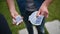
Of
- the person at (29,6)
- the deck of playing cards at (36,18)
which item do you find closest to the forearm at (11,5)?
the person at (29,6)

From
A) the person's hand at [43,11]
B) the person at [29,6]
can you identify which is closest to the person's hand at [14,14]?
the person at [29,6]

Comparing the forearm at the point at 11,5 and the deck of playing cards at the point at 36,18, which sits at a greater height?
the forearm at the point at 11,5

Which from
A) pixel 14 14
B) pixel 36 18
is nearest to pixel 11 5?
pixel 14 14

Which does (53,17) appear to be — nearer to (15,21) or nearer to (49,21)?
(49,21)

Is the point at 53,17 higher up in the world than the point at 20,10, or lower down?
lower down

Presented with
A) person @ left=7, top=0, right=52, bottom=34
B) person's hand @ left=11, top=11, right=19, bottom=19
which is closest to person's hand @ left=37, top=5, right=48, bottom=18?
person @ left=7, top=0, right=52, bottom=34

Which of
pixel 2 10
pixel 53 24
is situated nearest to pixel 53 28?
pixel 53 24

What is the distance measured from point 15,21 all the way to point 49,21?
0.46 metres

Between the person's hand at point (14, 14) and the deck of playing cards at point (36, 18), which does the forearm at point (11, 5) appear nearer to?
the person's hand at point (14, 14)

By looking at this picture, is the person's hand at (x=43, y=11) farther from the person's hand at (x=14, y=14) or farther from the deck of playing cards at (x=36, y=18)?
the person's hand at (x=14, y=14)

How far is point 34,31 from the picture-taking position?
1.50m

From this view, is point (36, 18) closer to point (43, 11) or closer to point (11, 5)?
point (43, 11)

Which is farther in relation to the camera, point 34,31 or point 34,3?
point 34,31

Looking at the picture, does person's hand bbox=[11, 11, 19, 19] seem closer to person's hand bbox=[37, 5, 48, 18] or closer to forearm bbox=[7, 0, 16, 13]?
forearm bbox=[7, 0, 16, 13]
